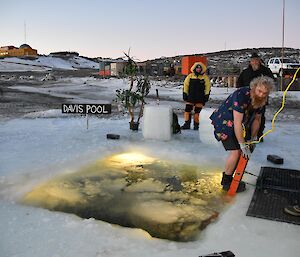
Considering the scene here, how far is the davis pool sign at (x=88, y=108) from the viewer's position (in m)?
7.13

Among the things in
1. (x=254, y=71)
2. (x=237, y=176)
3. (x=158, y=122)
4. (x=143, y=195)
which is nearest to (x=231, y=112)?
(x=237, y=176)

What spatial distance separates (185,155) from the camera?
5785 millimetres

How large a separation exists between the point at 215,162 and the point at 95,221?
8.52 ft

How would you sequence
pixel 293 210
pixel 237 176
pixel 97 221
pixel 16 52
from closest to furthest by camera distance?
pixel 97 221
pixel 293 210
pixel 237 176
pixel 16 52

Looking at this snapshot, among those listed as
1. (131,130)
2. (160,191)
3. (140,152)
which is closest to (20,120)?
(131,130)

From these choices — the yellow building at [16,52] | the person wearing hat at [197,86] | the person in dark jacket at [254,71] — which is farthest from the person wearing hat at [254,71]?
the yellow building at [16,52]

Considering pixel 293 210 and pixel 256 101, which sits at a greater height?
pixel 256 101

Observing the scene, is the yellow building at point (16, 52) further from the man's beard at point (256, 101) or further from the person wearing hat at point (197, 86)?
the man's beard at point (256, 101)

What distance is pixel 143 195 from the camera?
4145 mm

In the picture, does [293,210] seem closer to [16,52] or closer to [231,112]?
[231,112]

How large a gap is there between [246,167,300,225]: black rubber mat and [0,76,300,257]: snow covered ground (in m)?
0.11

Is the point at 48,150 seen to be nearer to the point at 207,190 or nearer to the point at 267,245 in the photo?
the point at 207,190

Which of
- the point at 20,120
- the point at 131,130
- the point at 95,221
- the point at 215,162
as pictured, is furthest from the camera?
the point at 20,120

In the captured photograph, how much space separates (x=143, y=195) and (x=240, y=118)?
4.80 ft
